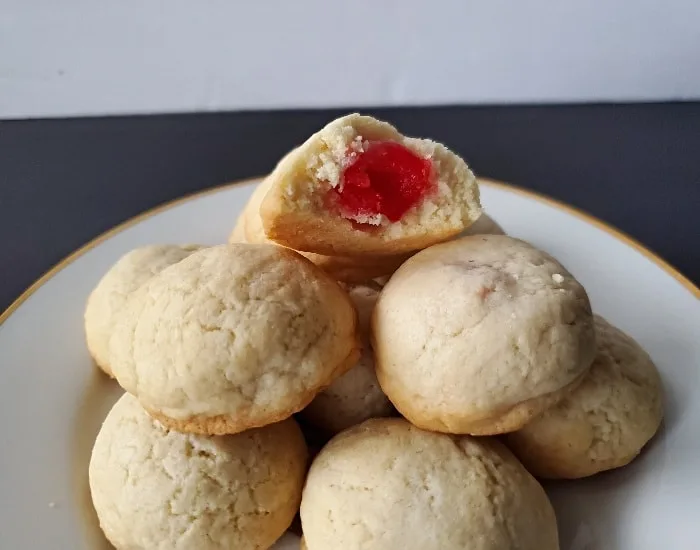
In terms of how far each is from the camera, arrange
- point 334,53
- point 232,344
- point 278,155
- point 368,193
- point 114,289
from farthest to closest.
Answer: point 278,155 < point 334,53 < point 114,289 < point 368,193 < point 232,344

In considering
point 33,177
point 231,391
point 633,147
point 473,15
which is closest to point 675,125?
point 633,147

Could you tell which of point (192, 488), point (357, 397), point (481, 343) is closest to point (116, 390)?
point (192, 488)

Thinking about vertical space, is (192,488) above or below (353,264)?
below

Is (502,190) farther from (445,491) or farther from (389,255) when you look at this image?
(445,491)

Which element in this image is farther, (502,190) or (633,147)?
(633,147)

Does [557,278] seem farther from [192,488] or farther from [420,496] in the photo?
[192,488]

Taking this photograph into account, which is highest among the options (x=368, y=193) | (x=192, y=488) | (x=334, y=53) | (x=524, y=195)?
(x=368, y=193)

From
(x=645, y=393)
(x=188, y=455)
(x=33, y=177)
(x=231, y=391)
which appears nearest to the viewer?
(x=231, y=391)
